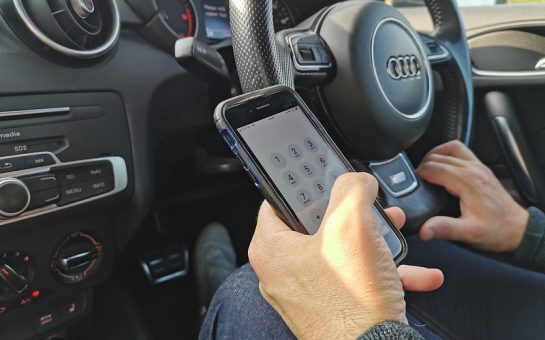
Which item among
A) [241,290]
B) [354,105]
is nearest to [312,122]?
[354,105]

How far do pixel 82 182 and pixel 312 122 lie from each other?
314 mm

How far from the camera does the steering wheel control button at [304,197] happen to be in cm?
55

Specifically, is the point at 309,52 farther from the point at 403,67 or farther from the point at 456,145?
the point at 456,145

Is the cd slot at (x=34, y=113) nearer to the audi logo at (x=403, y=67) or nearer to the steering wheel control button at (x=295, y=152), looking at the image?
the steering wheel control button at (x=295, y=152)

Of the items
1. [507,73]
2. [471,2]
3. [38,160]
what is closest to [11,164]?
[38,160]

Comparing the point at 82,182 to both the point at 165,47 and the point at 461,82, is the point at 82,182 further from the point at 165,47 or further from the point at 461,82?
the point at 461,82

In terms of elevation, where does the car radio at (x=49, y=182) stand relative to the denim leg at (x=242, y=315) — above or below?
above

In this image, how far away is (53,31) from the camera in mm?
629

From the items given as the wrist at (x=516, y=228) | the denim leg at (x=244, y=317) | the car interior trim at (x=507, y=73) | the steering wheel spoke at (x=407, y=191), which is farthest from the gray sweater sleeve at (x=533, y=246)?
the car interior trim at (x=507, y=73)

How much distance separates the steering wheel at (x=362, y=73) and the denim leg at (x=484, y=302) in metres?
0.12

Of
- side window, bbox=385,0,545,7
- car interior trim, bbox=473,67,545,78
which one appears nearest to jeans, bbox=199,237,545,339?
car interior trim, bbox=473,67,545,78

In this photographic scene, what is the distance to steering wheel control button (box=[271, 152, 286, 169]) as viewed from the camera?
559 millimetres

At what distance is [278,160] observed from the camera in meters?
0.56

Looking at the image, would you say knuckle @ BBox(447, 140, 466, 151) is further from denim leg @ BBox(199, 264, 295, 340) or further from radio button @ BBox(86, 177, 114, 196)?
radio button @ BBox(86, 177, 114, 196)
